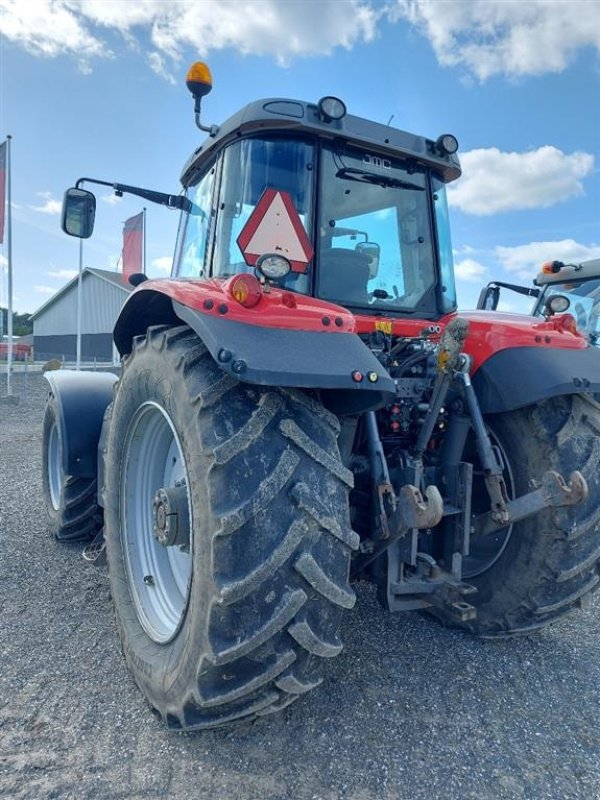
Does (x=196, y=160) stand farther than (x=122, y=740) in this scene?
Yes


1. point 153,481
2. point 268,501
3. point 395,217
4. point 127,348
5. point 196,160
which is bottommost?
point 153,481

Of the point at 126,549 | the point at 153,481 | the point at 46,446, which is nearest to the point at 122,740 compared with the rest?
the point at 126,549

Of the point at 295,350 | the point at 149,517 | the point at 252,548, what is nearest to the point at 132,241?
the point at 149,517

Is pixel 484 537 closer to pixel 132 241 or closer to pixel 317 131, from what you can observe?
pixel 317 131

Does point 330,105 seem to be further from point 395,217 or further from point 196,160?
point 196,160

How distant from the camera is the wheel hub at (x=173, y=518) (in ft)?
6.52

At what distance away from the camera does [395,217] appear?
289cm

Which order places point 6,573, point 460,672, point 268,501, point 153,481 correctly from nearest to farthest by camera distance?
point 268,501 → point 460,672 → point 153,481 → point 6,573

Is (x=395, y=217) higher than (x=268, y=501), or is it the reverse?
(x=395, y=217)

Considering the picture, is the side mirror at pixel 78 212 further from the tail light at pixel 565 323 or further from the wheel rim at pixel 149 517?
the tail light at pixel 565 323

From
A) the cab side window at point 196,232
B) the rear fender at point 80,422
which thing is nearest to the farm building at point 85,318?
the rear fender at point 80,422

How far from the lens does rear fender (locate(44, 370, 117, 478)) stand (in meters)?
3.54

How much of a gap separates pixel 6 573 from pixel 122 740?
189 cm

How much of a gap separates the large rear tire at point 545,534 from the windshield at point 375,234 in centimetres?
82
